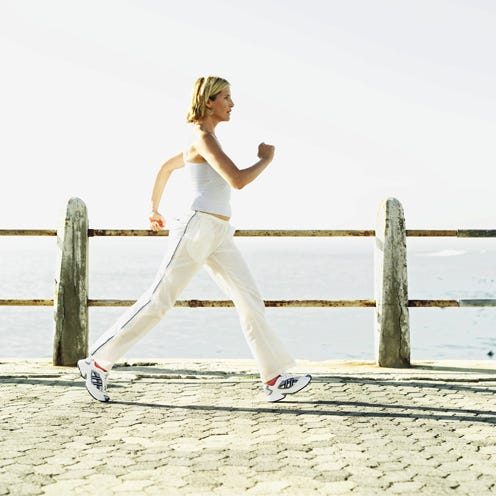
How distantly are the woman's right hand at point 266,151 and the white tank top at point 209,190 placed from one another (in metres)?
0.35

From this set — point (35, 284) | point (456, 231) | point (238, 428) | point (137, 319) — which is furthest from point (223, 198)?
point (35, 284)

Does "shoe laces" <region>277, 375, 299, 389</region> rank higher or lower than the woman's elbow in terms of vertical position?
lower

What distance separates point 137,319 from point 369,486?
2.33 metres

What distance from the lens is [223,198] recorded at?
19.9ft

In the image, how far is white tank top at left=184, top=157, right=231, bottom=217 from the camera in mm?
6012

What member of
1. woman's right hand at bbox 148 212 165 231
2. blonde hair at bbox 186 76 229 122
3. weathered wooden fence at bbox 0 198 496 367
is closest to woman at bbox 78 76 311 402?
blonde hair at bbox 186 76 229 122

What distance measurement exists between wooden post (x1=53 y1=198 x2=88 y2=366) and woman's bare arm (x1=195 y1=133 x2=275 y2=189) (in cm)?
243

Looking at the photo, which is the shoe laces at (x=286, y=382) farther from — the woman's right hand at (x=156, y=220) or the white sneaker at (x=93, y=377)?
the woman's right hand at (x=156, y=220)

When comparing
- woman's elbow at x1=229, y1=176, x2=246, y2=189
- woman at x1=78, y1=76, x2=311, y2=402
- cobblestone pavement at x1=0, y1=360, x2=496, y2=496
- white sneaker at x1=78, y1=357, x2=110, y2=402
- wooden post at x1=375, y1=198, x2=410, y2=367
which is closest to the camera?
cobblestone pavement at x1=0, y1=360, x2=496, y2=496

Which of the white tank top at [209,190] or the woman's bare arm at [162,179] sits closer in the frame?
the white tank top at [209,190]

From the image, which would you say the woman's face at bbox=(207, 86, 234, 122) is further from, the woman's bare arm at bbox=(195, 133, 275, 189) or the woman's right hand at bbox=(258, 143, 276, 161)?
the woman's right hand at bbox=(258, 143, 276, 161)

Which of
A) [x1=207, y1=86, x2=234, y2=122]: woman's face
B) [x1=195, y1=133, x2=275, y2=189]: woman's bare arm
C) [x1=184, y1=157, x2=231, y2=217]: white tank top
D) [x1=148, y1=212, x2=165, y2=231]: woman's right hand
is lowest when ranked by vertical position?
[x1=148, y1=212, x2=165, y2=231]: woman's right hand

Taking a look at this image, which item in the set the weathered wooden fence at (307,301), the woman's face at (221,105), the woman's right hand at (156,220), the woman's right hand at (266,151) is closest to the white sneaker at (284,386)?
the woman's right hand at (156,220)

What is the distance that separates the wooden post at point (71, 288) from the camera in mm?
8062
